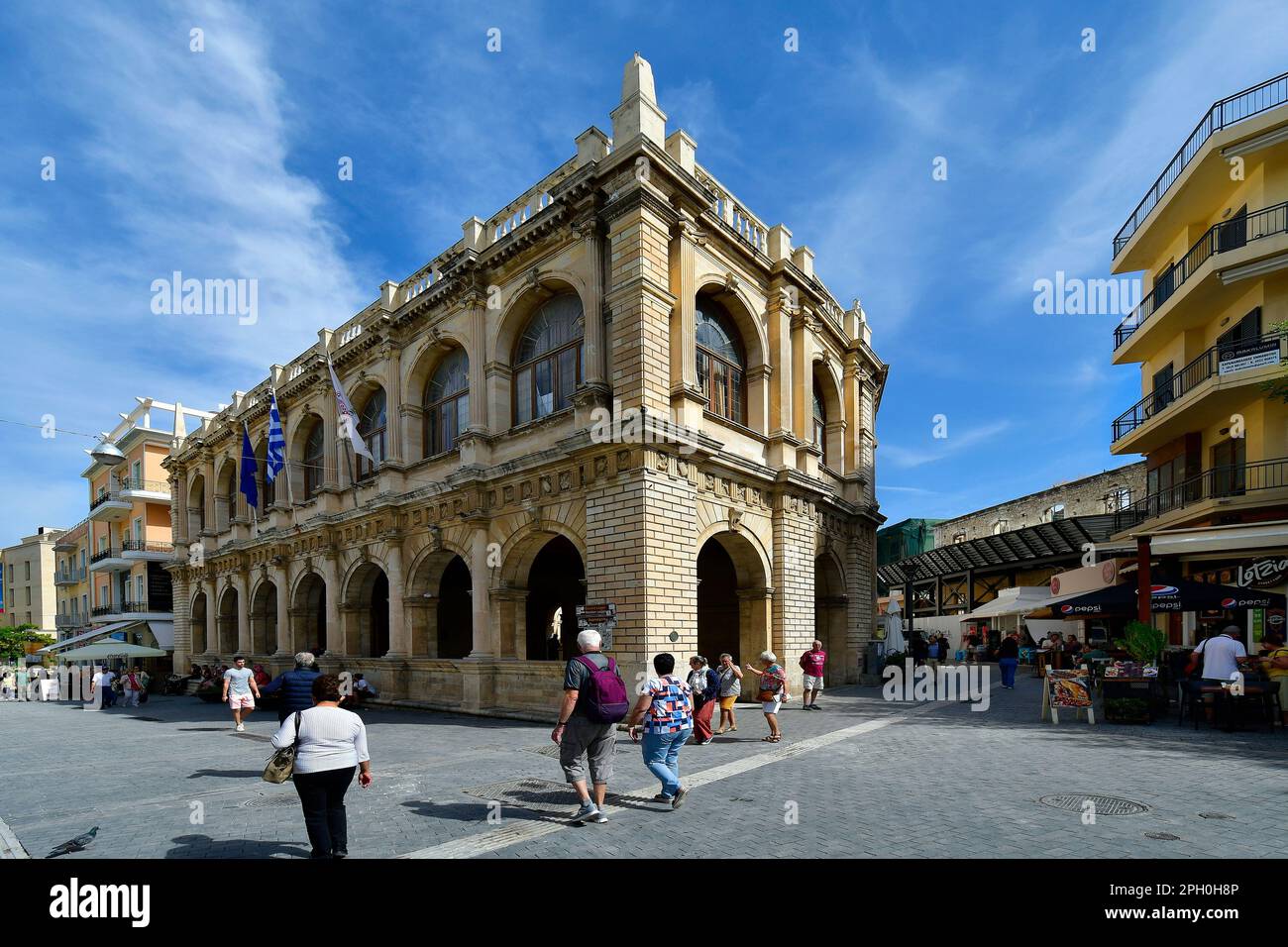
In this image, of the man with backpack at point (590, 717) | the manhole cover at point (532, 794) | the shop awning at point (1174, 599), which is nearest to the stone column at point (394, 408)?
the manhole cover at point (532, 794)

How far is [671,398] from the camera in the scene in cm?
1449

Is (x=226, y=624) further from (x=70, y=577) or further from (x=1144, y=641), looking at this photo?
(x=1144, y=641)

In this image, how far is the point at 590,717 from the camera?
20.7 ft

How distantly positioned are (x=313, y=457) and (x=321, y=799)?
77.6 feet

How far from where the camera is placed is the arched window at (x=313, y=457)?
25625mm

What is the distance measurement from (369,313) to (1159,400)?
27.3 meters

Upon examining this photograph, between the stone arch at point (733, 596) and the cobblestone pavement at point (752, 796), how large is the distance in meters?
4.18

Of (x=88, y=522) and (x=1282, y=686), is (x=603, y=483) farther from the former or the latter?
(x=88, y=522)

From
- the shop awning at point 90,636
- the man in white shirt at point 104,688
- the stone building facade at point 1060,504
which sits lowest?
the man in white shirt at point 104,688

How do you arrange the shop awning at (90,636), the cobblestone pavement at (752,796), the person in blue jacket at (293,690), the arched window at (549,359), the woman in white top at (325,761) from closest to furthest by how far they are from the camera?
the woman in white top at (325,761) → the cobblestone pavement at (752,796) → the person in blue jacket at (293,690) → the arched window at (549,359) → the shop awning at (90,636)

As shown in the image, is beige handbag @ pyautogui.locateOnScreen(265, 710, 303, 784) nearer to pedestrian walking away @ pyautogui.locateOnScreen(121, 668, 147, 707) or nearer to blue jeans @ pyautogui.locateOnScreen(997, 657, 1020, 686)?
blue jeans @ pyautogui.locateOnScreen(997, 657, 1020, 686)

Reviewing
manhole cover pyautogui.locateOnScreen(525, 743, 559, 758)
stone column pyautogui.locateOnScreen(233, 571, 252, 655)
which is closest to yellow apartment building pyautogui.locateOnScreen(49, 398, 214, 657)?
stone column pyautogui.locateOnScreen(233, 571, 252, 655)

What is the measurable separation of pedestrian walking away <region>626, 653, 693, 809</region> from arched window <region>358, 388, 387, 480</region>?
60.0 ft

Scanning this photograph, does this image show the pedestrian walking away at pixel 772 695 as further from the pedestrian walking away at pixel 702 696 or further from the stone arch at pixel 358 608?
the stone arch at pixel 358 608
